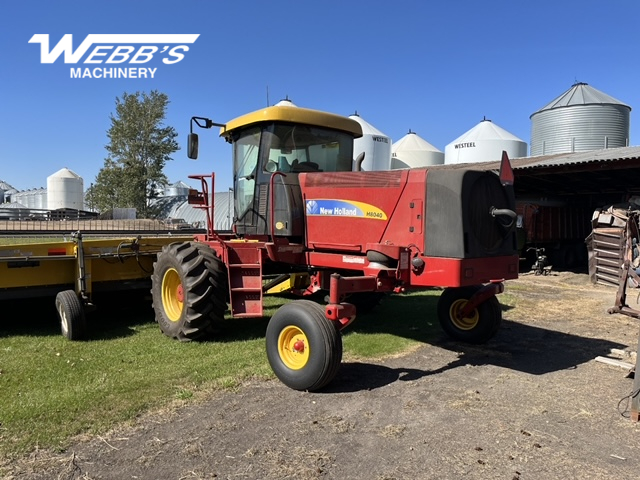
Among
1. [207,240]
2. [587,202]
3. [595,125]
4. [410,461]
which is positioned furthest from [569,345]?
[595,125]

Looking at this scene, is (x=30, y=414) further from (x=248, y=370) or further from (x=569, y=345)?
(x=569, y=345)

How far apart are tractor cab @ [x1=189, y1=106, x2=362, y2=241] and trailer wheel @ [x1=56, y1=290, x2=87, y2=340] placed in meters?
2.11

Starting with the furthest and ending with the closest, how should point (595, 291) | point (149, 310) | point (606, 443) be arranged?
point (595, 291)
point (149, 310)
point (606, 443)

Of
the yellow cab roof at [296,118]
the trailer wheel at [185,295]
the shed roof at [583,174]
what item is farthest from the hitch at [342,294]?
the shed roof at [583,174]

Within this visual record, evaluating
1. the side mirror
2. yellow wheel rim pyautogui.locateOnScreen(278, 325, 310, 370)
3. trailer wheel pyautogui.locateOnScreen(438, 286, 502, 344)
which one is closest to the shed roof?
trailer wheel pyautogui.locateOnScreen(438, 286, 502, 344)

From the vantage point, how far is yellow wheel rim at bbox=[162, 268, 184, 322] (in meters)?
6.29

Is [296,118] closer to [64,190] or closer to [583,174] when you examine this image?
[583,174]

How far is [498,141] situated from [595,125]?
574 centimetres

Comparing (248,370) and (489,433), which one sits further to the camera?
(248,370)

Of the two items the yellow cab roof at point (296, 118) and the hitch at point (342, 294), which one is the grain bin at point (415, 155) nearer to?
the yellow cab roof at point (296, 118)

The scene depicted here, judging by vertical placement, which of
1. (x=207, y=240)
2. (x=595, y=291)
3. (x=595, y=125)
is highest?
(x=595, y=125)

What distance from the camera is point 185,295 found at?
5742 mm

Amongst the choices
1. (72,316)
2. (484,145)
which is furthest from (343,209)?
(484,145)

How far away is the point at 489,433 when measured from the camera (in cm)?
365
